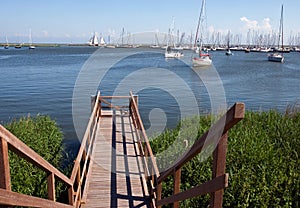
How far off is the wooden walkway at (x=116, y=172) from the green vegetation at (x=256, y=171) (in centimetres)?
98

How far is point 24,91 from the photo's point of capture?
3067 cm

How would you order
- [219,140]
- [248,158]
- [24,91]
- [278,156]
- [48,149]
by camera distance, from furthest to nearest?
1. [24,91]
2. [48,149]
3. [278,156]
4. [248,158]
5. [219,140]

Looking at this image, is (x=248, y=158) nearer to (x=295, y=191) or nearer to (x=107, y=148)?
(x=295, y=191)

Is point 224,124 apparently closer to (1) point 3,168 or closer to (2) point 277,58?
(1) point 3,168

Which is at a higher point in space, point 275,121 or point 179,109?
point 275,121

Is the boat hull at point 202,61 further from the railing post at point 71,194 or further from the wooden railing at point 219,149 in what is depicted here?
the wooden railing at point 219,149

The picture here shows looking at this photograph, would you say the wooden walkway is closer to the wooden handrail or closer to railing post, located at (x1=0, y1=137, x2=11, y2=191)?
railing post, located at (x1=0, y1=137, x2=11, y2=191)

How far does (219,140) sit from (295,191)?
587cm

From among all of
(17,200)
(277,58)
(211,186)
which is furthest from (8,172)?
(277,58)

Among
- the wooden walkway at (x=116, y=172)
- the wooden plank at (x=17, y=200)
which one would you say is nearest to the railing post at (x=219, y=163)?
the wooden plank at (x=17, y=200)

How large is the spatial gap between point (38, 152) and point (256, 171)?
6174 millimetres

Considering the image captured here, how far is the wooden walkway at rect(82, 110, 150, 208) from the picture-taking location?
20.9ft

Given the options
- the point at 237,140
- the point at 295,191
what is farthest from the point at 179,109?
the point at 295,191

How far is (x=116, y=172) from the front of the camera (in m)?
7.71
